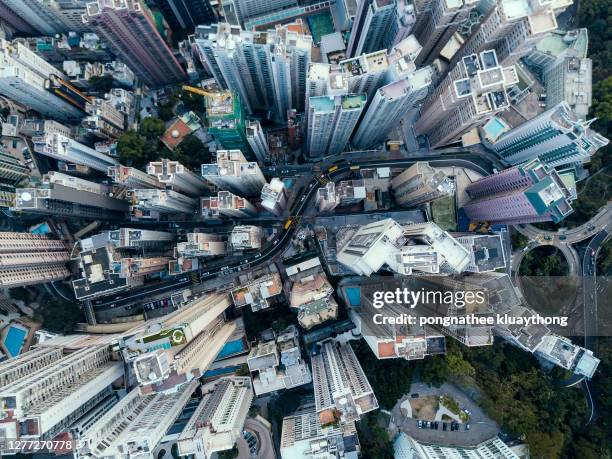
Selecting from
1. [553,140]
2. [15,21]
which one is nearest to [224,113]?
[15,21]

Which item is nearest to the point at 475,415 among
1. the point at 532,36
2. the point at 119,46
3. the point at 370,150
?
the point at 370,150

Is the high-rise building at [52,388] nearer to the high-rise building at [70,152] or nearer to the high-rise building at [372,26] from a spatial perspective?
the high-rise building at [70,152]


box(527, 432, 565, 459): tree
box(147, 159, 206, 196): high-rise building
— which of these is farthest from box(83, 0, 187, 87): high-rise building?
box(527, 432, 565, 459): tree

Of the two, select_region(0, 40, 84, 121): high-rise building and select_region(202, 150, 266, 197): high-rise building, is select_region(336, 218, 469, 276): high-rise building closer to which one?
select_region(202, 150, 266, 197): high-rise building

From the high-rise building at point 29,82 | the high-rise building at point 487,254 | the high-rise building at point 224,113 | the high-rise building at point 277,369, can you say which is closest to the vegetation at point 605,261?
the high-rise building at point 487,254

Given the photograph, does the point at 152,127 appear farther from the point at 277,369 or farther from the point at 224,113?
the point at 277,369

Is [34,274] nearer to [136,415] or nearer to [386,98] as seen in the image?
[136,415]
